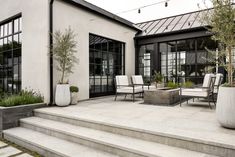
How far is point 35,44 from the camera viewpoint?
5.69 meters

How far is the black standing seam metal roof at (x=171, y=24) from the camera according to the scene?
819 centimetres

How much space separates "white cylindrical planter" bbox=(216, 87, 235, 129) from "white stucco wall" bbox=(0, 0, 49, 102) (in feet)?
15.0

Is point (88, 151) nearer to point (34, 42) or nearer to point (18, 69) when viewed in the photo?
point (34, 42)

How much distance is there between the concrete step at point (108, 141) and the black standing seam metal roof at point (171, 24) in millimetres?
6557

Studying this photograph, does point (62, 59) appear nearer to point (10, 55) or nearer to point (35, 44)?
point (35, 44)

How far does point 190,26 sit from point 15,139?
785 centimetres

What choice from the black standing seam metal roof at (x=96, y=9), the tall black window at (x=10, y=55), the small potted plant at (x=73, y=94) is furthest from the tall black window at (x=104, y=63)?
the tall black window at (x=10, y=55)

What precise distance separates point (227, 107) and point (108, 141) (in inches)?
81.3

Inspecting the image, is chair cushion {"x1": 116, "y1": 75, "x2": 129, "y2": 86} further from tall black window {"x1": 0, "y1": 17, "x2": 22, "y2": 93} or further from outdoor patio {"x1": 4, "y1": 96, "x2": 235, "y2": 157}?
tall black window {"x1": 0, "y1": 17, "x2": 22, "y2": 93}

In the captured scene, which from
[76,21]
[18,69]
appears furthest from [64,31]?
[18,69]

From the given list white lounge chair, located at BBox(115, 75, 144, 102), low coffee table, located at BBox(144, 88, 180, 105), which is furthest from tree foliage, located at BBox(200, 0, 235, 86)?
white lounge chair, located at BBox(115, 75, 144, 102)

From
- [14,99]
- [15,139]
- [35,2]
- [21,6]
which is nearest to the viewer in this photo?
[15,139]

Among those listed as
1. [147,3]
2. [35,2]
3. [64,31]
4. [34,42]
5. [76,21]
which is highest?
[147,3]

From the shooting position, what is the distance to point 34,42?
5727 mm
